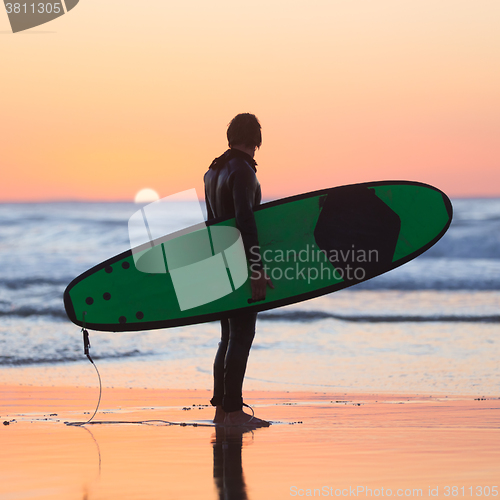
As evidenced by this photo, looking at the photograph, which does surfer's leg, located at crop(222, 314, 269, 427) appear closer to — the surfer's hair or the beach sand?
the beach sand

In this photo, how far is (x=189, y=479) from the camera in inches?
101

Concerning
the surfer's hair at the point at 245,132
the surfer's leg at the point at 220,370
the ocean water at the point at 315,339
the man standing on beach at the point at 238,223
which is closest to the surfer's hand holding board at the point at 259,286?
the man standing on beach at the point at 238,223

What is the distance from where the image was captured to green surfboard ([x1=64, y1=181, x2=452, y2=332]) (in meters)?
4.30

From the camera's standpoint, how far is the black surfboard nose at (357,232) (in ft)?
15.0

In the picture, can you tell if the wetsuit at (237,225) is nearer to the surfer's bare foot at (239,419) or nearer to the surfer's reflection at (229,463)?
the surfer's bare foot at (239,419)

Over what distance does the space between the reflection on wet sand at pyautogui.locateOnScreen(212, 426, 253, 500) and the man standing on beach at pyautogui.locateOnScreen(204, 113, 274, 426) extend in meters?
0.20

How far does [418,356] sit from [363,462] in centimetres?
399

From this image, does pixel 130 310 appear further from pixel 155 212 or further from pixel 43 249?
pixel 155 212

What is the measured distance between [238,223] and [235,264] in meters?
0.49

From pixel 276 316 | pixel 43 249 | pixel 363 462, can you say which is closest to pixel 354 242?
pixel 363 462

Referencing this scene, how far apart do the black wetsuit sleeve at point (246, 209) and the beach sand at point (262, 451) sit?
873 millimetres

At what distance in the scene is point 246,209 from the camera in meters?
3.79

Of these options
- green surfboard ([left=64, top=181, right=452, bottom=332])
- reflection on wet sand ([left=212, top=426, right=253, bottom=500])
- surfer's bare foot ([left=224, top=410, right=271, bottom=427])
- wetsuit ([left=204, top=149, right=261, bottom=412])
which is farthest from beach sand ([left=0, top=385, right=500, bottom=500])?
green surfboard ([left=64, top=181, right=452, bottom=332])

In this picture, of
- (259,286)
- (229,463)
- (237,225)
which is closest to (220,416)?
(259,286)
